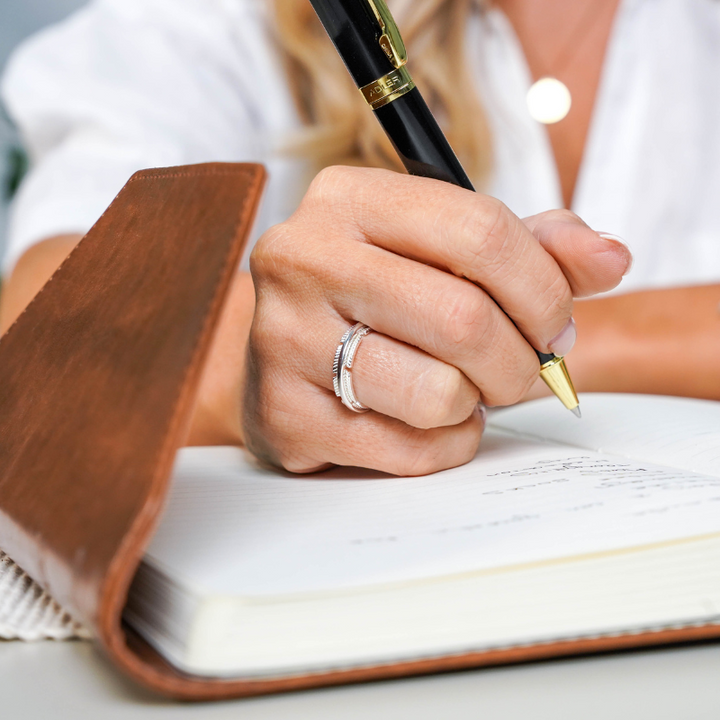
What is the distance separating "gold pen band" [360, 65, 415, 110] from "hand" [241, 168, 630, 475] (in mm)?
43

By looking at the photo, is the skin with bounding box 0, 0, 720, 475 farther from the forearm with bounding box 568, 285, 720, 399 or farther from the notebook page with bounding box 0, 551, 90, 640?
the forearm with bounding box 568, 285, 720, 399

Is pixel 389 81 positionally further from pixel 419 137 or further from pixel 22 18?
pixel 22 18

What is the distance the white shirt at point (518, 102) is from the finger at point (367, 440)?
0.57 metres

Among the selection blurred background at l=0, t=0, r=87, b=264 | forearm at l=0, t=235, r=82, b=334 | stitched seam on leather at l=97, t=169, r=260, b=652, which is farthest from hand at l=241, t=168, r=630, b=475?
blurred background at l=0, t=0, r=87, b=264

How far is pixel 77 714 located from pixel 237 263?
137 millimetres

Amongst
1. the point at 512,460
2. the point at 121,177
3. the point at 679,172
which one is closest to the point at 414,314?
the point at 512,460

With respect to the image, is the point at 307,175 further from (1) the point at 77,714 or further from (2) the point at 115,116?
(1) the point at 77,714

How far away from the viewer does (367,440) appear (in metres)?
0.35

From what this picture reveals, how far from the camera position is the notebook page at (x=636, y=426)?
1.16 ft

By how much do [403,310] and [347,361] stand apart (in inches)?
1.5

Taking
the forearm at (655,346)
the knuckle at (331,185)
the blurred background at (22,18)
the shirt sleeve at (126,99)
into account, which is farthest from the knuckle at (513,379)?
the blurred background at (22,18)

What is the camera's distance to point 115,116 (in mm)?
772

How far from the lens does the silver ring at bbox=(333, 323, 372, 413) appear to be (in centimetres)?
33

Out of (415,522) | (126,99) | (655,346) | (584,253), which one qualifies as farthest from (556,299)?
(126,99)
